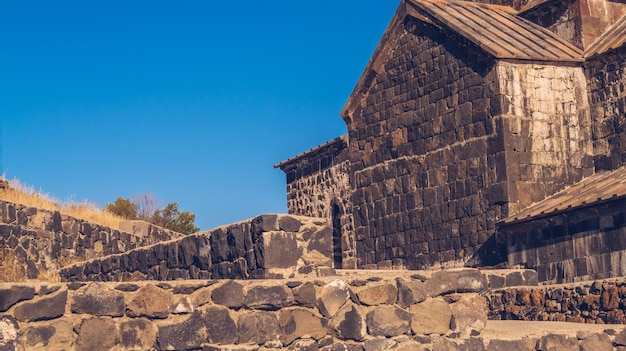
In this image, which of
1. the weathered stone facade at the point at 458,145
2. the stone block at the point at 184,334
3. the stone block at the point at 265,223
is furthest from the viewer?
the weathered stone facade at the point at 458,145

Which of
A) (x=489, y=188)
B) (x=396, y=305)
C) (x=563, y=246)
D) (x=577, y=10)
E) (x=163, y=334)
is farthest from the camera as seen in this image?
(x=577, y=10)

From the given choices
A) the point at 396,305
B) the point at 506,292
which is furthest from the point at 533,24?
the point at 396,305

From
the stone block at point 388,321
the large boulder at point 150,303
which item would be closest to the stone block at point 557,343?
the stone block at point 388,321

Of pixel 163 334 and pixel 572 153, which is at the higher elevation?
pixel 572 153

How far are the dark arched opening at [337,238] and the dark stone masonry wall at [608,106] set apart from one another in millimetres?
6403

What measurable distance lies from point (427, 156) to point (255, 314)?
1277 centimetres

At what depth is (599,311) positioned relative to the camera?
11.2 meters

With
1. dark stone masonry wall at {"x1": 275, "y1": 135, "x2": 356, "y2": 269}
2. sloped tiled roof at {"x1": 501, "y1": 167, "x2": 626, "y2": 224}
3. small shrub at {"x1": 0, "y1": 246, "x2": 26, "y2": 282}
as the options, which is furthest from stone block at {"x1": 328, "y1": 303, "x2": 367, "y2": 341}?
dark stone masonry wall at {"x1": 275, "y1": 135, "x2": 356, "y2": 269}

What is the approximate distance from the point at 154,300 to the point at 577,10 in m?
Result: 15.3

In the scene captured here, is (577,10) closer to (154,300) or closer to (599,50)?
(599,50)

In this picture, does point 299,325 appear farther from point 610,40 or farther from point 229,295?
point 610,40

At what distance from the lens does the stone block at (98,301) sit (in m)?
7.02

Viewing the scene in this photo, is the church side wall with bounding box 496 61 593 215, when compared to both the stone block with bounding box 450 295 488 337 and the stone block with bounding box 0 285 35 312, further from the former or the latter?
the stone block with bounding box 0 285 35 312

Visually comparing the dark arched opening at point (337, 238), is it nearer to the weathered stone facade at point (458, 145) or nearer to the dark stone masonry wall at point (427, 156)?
the dark stone masonry wall at point (427, 156)
